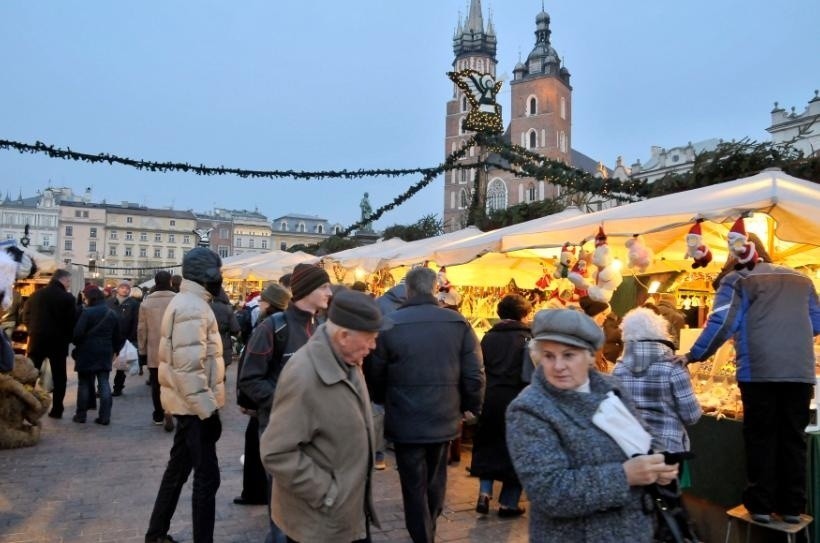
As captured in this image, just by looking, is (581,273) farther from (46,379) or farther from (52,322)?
(46,379)

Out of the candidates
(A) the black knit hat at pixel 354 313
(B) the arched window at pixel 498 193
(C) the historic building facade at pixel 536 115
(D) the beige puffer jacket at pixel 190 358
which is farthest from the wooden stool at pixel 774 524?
(B) the arched window at pixel 498 193

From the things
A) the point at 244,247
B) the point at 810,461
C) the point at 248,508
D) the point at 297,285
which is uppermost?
the point at 244,247

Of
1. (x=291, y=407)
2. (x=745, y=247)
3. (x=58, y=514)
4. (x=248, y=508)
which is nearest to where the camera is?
(x=291, y=407)

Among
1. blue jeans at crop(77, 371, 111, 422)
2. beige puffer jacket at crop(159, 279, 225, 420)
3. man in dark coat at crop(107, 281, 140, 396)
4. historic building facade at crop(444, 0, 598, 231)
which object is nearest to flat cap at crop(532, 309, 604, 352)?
beige puffer jacket at crop(159, 279, 225, 420)

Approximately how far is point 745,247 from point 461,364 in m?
1.89

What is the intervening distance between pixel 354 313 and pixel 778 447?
272 cm

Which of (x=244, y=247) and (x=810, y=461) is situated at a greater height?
(x=244, y=247)

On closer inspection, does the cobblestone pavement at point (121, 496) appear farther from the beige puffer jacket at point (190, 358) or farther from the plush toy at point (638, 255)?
the plush toy at point (638, 255)

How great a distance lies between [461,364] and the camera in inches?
158

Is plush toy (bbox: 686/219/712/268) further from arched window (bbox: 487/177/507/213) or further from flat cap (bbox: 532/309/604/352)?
arched window (bbox: 487/177/507/213)

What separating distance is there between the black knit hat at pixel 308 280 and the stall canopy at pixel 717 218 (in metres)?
2.53

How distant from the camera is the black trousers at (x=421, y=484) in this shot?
3723 mm

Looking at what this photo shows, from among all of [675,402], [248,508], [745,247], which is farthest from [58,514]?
[745,247]

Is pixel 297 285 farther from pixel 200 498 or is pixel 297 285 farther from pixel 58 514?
pixel 58 514
